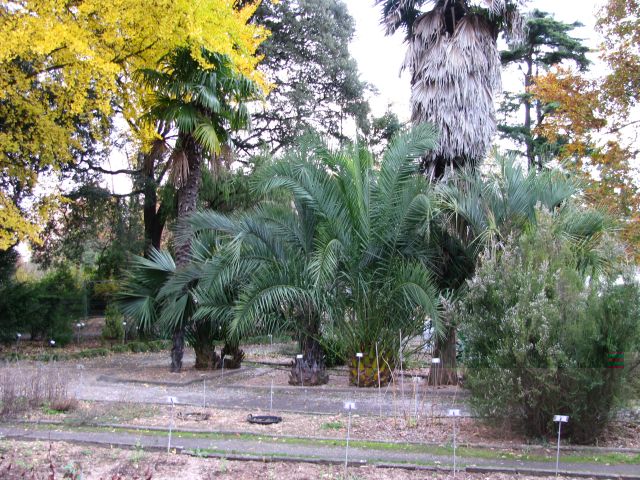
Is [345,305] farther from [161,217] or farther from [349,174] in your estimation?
[161,217]

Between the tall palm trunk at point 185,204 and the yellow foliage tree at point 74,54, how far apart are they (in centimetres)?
114

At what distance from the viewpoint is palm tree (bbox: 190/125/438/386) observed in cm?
1160

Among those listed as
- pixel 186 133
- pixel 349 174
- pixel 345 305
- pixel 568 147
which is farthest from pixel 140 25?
pixel 568 147

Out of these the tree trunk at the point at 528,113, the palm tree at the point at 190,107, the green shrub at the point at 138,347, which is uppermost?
the tree trunk at the point at 528,113

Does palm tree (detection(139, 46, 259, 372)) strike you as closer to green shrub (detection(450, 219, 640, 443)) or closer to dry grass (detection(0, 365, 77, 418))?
dry grass (detection(0, 365, 77, 418))

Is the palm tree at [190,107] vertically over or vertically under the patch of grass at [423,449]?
over

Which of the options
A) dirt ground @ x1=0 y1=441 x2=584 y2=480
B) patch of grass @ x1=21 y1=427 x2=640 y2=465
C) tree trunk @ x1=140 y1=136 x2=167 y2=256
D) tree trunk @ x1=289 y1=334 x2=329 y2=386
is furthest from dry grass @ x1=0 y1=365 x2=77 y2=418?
tree trunk @ x1=140 y1=136 x2=167 y2=256

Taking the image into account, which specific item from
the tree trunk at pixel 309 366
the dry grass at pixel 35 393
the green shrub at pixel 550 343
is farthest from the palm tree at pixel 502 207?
the dry grass at pixel 35 393

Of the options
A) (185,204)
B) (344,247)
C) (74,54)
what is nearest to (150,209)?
(185,204)

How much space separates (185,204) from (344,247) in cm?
467

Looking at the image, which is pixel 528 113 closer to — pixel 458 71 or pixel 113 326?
pixel 458 71

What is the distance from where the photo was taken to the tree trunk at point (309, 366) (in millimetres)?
12445

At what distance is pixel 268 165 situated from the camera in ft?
41.4

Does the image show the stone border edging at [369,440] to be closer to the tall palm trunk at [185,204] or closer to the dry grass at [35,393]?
the dry grass at [35,393]
